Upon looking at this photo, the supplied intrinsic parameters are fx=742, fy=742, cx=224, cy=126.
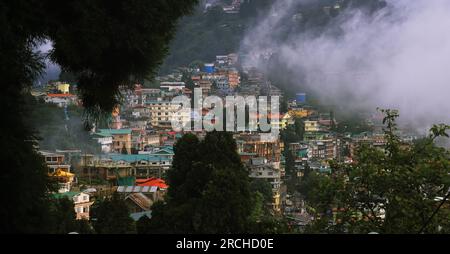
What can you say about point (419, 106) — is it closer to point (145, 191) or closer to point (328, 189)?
point (145, 191)

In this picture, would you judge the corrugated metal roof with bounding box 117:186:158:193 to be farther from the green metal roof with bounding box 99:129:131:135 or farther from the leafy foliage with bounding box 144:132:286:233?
the green metal roof with bounding box 99:129:131:135

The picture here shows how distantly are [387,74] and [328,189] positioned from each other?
2636 cm

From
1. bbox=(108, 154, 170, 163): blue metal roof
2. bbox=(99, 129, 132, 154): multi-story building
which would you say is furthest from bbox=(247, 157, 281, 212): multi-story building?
bbox=(99, 129, 132, 154): multi-story building

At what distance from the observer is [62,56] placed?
6.20 ft

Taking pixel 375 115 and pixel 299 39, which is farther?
pixel 299 39

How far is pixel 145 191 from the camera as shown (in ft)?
37.7

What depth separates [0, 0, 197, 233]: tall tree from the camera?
1649 millimetres

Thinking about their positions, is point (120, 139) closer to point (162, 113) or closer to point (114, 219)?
point (162, 113)

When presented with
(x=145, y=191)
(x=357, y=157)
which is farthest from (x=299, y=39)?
(x=357, y=157)
